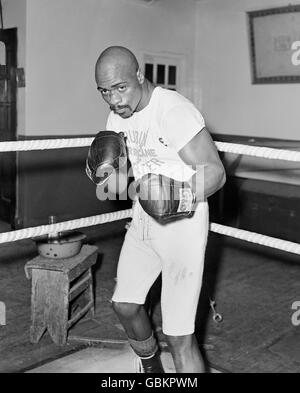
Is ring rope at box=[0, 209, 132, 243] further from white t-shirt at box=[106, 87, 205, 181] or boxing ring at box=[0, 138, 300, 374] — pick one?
white t-shirt at box=[106, 87, 205, 181]

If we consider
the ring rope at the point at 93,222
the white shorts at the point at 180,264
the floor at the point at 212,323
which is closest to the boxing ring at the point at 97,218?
the ring rope at the point at 93,222

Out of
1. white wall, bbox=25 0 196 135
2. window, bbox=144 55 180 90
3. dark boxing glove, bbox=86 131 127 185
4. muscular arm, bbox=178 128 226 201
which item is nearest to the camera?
muscular arm, bbox=178 128 226 201

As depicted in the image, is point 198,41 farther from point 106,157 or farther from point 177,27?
point 106,157

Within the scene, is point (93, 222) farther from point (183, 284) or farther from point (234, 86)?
point (234, 86)

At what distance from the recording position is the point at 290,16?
464 centimetres

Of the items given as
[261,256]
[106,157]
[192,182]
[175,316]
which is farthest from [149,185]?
[261,256]

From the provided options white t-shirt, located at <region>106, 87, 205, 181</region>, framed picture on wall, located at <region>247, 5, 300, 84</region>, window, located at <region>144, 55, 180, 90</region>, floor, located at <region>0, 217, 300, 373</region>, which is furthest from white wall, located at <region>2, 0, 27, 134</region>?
white t-shirt, located at <region>106, 87, 205, 181</region>

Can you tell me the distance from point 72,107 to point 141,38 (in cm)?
110

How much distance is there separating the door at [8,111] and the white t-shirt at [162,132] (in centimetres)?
290

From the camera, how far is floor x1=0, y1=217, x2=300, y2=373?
2.14 m

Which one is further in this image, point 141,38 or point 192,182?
point 141,38

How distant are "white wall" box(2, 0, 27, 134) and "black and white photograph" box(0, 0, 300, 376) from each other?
0.06 feet

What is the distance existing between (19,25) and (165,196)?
10.8 ft
